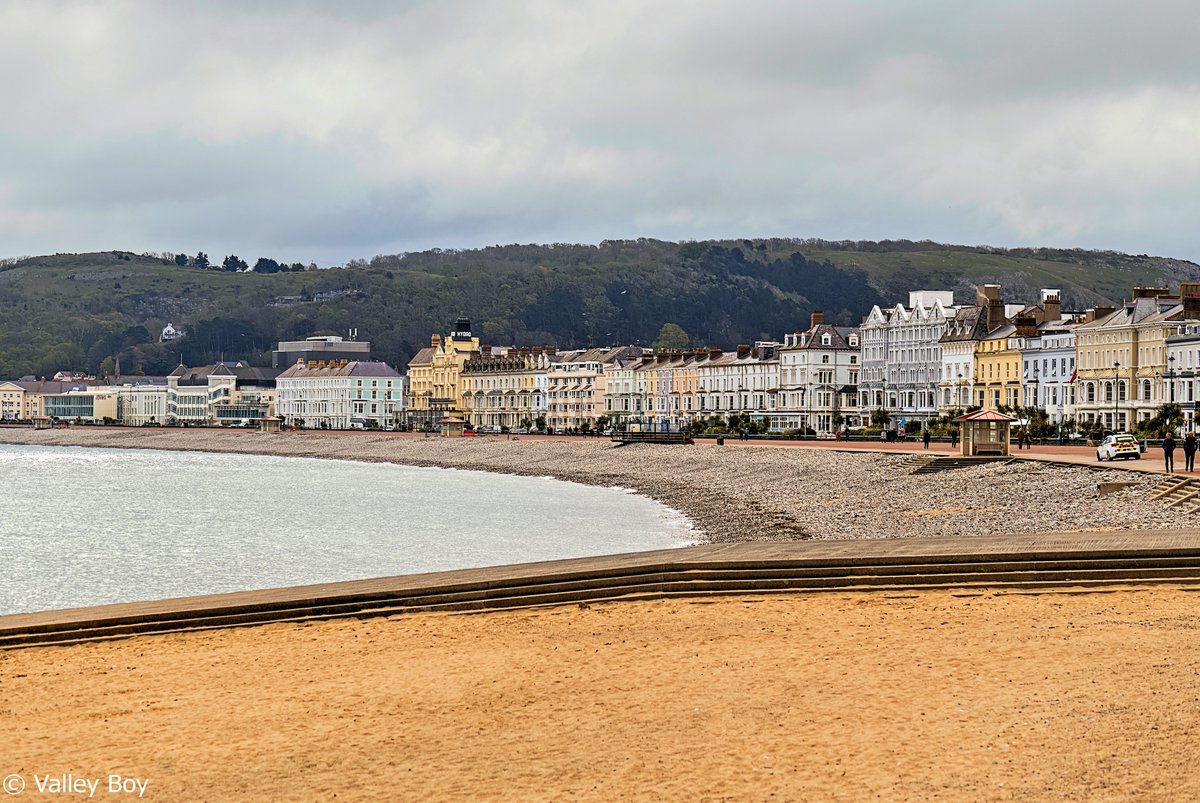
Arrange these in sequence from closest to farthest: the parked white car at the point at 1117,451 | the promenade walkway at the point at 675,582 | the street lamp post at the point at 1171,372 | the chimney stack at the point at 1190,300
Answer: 1. the promenade walkway at the point at 675,582
2. the parked white car at the point at 1117,451
3. the street lamp post at the point at 1171,372
4. the chimney stack at the point at 1190,300

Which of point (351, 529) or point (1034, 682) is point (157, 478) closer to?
point (351, 529)

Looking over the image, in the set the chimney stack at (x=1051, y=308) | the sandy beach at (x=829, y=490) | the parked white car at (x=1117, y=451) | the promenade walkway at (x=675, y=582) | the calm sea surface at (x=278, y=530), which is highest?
the chimney stack at (x=1051, y=308)

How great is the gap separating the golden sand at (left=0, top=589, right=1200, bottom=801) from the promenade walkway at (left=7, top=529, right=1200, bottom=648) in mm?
599

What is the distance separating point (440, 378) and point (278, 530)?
137m

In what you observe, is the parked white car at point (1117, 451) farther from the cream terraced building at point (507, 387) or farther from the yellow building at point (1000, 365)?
the cream terraced building at point (507, 387)

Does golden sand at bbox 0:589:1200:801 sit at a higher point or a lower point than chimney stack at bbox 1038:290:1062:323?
lower

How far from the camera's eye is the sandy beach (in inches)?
1430

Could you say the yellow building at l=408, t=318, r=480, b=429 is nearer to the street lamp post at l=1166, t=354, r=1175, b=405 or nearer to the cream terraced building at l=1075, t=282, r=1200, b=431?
the cream terraced building at l=1075, t=282, r=1200, b=431

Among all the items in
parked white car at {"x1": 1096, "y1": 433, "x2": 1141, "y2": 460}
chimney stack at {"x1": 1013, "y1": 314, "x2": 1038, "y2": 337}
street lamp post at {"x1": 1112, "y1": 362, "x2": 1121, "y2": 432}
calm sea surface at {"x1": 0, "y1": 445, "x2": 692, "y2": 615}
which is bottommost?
calm sea surface at {"x1": 0, "y1": 445, "x2": 692, "y2": 615}

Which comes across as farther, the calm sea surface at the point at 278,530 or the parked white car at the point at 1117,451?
the parked white car at the point at 1117,451

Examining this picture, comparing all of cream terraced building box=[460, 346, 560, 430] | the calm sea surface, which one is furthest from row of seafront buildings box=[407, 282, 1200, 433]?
the calm sea surface

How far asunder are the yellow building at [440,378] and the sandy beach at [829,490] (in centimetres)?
6807

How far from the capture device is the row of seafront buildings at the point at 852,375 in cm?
8669

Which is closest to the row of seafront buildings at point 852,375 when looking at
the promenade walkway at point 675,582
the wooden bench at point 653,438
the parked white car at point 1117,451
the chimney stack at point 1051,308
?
the chimney stack at point 1051,308
